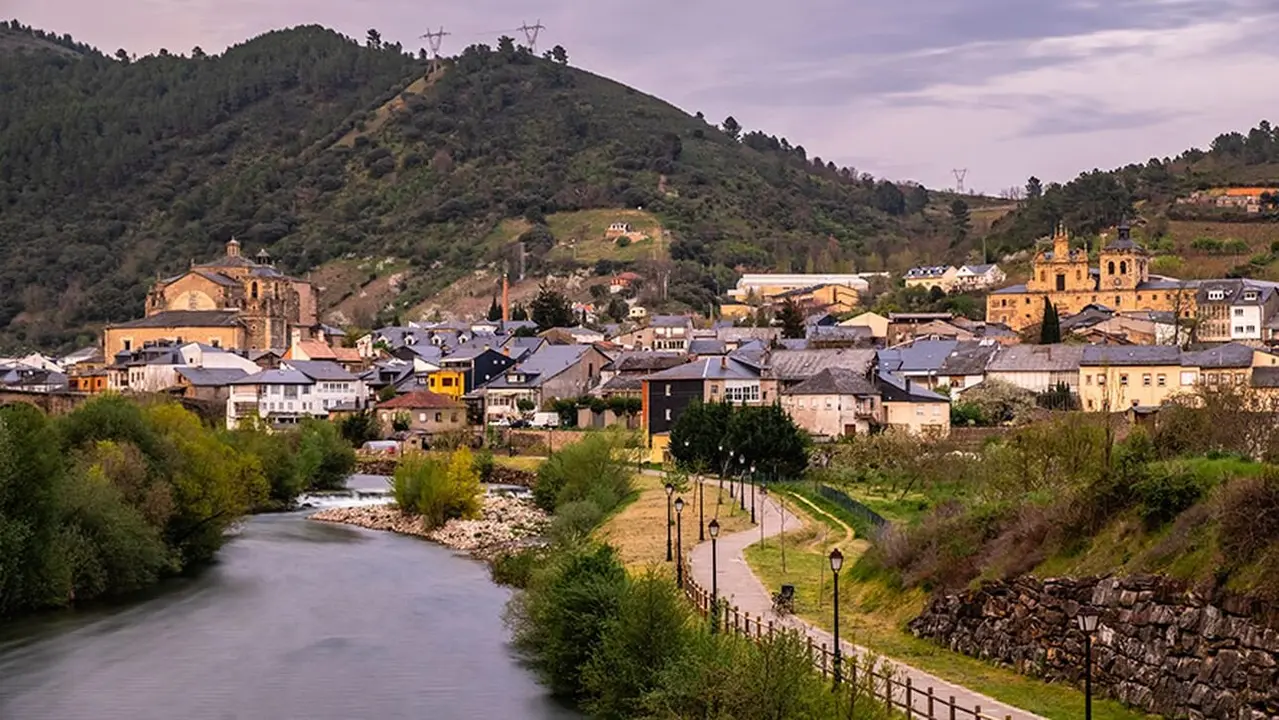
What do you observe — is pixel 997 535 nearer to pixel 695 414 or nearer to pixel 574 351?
pixel 695 414

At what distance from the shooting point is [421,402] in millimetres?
93250

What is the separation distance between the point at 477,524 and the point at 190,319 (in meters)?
65.4

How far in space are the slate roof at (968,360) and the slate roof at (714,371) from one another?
12.8 meters

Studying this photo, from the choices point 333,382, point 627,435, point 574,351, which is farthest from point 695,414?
point 333,382

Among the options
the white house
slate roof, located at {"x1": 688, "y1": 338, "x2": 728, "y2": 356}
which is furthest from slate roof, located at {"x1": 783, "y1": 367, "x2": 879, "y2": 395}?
the white house

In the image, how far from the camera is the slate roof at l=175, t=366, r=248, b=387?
317 ft

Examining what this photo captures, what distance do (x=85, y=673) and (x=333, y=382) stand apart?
66.2 metres

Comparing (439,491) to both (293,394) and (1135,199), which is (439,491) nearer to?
(293,394)

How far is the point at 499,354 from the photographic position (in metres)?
101

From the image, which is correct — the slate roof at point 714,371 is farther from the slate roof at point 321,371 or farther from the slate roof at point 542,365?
the slate roof at point 321,371

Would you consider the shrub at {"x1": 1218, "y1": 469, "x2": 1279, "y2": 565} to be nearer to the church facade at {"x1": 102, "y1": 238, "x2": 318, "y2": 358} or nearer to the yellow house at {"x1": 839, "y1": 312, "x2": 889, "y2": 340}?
the yellow house at {"x1": 839, "y1": 312, "x2": 889, "y2": 340}

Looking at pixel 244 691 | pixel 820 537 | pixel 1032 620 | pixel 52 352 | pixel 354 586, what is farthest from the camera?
pixel 52 352

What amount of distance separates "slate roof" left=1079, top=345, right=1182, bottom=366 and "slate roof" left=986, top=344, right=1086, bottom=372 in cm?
113

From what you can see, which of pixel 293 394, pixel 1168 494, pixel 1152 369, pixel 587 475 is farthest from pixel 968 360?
pixel 1168 494
